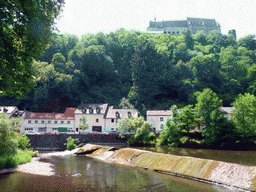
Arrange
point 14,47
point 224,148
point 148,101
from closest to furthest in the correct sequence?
point 14,47, point 224,148, point 148,101

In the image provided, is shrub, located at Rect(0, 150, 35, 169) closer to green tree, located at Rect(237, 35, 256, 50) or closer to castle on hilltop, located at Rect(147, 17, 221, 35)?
green tree, located at Rect(237, 35, 256, 50)

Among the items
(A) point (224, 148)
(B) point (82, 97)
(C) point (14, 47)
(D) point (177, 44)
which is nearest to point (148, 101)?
(B) point (82, 97)

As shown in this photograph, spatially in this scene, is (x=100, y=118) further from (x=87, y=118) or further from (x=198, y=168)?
(x=198, y=168)

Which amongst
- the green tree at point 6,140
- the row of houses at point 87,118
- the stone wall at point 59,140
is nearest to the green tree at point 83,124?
the row of houses at point 87,118

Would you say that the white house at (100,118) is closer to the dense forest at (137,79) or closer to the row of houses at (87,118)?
the row of houses at (87,118)

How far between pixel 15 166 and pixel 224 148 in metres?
40.6

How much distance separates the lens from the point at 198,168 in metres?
21.6

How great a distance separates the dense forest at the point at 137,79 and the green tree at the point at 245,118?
128 ft

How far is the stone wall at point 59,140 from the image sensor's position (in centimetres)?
5609

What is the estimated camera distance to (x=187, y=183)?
1881 centimetres

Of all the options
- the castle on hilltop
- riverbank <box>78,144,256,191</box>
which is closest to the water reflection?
riverbank <box>78,144,256,191</box>

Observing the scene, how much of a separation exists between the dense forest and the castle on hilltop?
6550 cm

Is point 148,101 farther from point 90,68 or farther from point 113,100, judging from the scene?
point 90,68

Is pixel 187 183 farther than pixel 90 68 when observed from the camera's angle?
No
